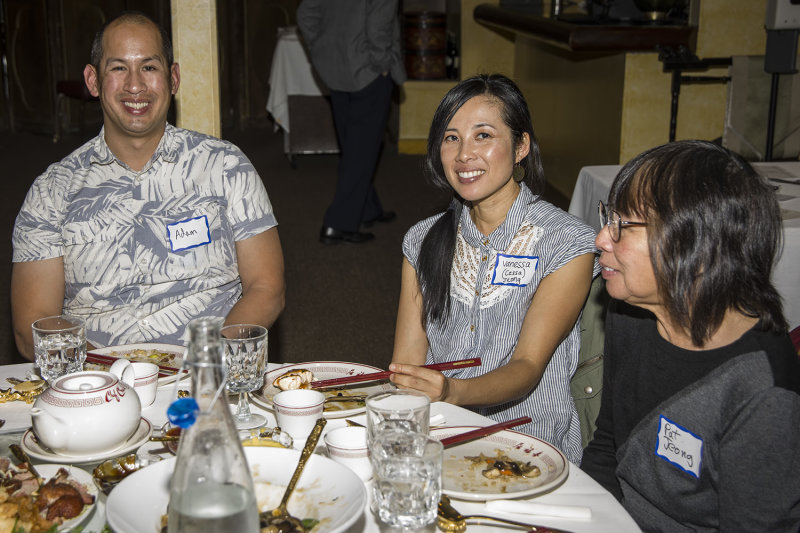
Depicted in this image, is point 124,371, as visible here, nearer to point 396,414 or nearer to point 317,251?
point 396,414

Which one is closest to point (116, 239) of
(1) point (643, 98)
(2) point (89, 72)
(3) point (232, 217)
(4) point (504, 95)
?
(3) point (232, 217)

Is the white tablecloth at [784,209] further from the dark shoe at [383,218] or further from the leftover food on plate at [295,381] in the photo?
the dark shoe at [383,218]

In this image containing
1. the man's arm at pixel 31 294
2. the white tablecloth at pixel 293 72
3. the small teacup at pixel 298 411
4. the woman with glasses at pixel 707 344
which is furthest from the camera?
the white tablecloth at pixel 293 72

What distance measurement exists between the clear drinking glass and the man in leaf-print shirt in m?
0.73

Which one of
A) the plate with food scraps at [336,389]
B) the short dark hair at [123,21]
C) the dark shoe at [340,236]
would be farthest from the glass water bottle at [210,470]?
the dark shoe at [340,236]

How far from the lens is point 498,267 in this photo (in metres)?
1.89

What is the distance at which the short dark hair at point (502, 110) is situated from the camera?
1.93 m

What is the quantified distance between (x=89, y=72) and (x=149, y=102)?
0.22 metres

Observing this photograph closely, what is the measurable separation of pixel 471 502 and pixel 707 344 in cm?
49

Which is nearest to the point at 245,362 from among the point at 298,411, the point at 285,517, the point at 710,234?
the point at 298,411

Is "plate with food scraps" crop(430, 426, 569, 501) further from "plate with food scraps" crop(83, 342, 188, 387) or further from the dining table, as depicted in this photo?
"plate with food scraps" crop(83, 342, 188, 387)

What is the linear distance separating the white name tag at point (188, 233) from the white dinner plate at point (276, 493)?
3.58 feet

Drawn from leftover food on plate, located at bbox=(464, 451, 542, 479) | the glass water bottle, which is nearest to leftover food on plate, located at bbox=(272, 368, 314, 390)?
leftover food on plate, located at bbox=(464, 451, 542, 479)

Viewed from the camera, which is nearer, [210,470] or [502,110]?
[210,470]
